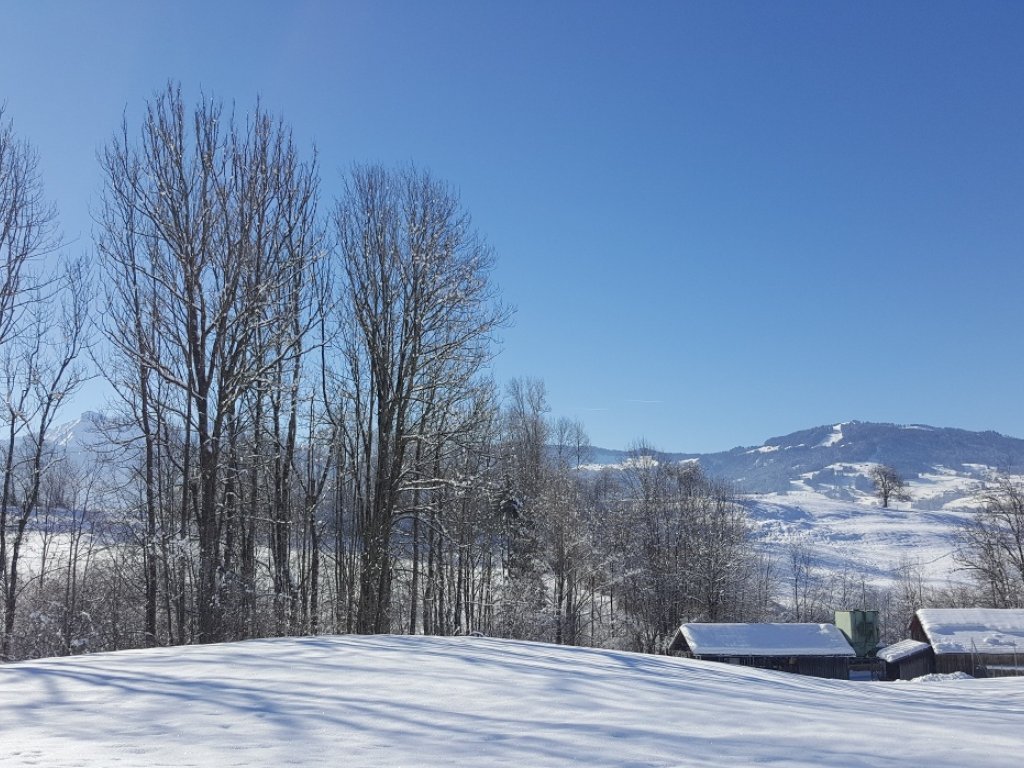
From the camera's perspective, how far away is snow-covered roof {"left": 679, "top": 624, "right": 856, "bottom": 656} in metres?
30.3

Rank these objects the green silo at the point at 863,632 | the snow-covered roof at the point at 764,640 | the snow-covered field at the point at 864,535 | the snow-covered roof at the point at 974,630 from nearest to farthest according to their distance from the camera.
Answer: the snow-covered roof at the point at 764,640, the snow-covered roof at the point at 974,630, the green silo at the point at 863,632, the snow-covered field at the point at 864,535

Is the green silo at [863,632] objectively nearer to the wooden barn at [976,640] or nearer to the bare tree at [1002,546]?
the wooden barn at [976,640]

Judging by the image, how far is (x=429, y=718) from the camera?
506cm

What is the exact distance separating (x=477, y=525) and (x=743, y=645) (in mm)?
12662

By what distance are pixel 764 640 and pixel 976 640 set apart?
10.9 m

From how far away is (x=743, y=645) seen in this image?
30.7m

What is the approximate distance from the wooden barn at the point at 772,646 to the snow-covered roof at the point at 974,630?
221 inches

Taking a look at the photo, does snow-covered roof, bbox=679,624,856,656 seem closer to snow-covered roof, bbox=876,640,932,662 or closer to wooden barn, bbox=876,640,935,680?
snow-covered roof, bbox=876,640,932,662

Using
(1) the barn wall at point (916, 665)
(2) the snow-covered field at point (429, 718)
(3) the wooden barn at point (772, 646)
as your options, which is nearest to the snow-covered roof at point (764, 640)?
(3) the wooden barn at point (772, 646)

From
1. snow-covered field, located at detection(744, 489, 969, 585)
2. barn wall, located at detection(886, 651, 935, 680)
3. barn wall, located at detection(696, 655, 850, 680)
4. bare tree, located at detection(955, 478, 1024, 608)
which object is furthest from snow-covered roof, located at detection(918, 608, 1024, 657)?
snow-covered field, located at detection(744, 489, 969, 585)

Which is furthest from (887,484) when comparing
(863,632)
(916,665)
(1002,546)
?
(916,665)

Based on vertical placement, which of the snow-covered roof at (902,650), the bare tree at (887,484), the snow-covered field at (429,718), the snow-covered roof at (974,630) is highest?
the snow-covered field at (429,718)

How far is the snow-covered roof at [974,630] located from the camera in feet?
109

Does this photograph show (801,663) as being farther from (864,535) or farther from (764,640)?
(864,535)
